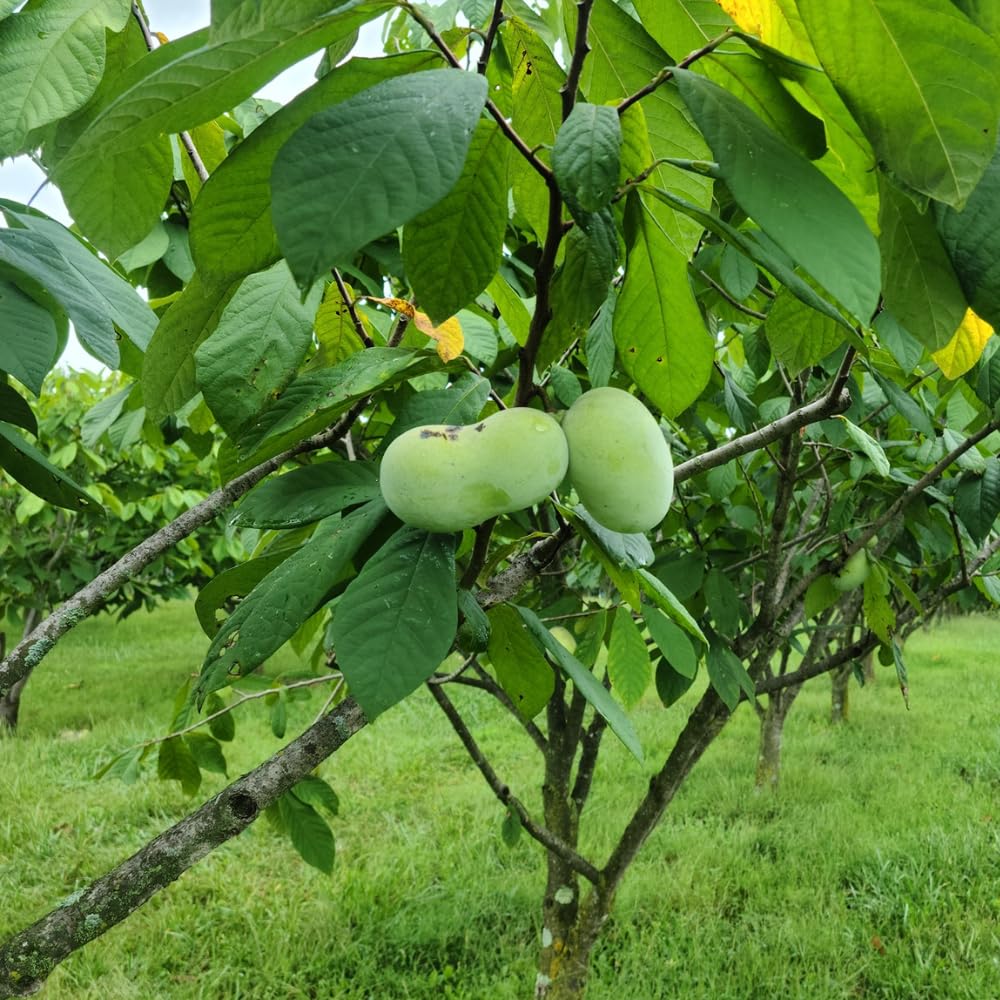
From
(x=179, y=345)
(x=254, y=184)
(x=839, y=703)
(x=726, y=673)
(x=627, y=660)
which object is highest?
(x=254, y=184)

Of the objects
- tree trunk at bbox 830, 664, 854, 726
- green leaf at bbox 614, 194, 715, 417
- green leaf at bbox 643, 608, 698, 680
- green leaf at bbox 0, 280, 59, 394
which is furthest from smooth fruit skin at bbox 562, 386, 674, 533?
tree trunk at bbox 830, 664, 854, 726

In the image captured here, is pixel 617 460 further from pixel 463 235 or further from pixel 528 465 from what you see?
pixel 463 235

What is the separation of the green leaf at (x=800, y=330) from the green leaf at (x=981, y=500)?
1.12 m

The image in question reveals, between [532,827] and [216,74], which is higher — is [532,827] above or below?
below

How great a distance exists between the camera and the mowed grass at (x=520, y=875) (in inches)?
111

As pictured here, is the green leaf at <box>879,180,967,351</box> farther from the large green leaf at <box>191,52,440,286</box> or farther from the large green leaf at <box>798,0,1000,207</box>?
the large green leaf at <box>191,52,440,286</box>

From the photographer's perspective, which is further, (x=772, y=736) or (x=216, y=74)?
(x=772, y=736)

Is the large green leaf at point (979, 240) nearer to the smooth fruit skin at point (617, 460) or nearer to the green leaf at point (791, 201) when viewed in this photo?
the green leaf at point (791, 201)

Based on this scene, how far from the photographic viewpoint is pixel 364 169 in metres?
0.34

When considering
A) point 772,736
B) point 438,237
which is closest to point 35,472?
point 438,237

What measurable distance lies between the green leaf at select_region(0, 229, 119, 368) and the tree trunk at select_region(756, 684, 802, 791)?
387 cm

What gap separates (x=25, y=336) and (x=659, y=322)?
0.42 metres

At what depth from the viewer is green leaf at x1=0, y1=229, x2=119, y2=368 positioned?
0.59m

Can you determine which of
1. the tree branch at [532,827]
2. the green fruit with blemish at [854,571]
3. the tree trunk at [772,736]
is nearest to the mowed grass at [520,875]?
the tree trunk at [772,736]
